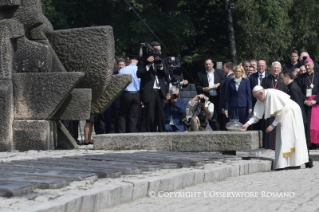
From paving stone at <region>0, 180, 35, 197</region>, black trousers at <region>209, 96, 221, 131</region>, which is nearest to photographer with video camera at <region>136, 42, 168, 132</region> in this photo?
black trousers at <region>209, 96, 221, 131</region>

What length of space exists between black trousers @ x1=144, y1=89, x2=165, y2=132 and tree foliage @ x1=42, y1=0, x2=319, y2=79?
16.7m

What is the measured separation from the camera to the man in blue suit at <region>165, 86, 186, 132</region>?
16641mm

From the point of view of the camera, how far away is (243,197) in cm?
819

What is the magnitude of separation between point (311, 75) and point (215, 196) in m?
8.68

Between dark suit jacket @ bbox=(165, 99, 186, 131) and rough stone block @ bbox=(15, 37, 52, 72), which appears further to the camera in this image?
dark suit jacket @ bbox=(165, 99, 186, 131)

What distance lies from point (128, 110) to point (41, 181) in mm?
8929

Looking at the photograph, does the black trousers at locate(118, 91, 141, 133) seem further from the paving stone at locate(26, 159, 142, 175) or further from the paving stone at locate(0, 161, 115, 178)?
the paving stone at locate(0, 161, 115, 178)

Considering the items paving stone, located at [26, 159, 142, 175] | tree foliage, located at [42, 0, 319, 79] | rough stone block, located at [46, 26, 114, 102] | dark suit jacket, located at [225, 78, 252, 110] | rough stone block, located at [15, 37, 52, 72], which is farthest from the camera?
tree foliage, located at [42, 0, 319, 79]

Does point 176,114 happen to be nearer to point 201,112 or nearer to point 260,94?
point 201,112

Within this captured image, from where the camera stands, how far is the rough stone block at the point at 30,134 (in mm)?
12711

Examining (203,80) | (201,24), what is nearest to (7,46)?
(203,80)

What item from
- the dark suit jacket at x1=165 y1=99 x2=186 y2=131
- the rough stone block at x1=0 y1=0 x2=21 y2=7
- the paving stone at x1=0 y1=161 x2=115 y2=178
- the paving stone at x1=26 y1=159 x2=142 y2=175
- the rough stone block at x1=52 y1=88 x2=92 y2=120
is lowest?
the paving stone at x1=26 y1=159 x2=142 y2=175

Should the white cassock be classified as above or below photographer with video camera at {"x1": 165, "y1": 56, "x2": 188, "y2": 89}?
below

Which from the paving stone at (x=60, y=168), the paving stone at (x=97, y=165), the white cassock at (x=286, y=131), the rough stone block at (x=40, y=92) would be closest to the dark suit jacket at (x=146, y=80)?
the rough stone block at (x=40, y=92)
